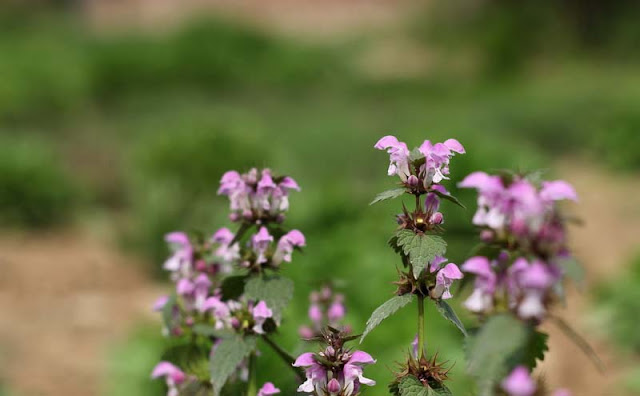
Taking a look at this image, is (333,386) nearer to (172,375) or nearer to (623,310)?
(172,375)

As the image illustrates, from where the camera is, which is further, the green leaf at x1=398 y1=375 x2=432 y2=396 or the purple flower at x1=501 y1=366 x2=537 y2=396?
the green leaf at x1=398 y1=375 x2=432 y2=396

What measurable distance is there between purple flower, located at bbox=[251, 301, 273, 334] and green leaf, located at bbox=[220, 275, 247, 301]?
52mm

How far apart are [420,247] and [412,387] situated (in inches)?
7.9

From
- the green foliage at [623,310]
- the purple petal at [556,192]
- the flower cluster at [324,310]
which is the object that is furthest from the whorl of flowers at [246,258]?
the green foliage at [623,310]

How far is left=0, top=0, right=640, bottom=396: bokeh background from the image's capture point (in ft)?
14.0

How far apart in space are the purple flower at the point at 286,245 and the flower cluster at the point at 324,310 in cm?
31

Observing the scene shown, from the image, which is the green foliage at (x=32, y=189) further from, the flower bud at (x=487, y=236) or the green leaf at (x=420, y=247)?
the flower bud at (x=487, y=236)

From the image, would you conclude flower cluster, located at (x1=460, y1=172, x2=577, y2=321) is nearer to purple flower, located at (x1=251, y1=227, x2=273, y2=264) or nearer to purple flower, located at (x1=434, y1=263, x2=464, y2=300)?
purple flower, located at (x1=434, y1=263, x2=464, y2=300)

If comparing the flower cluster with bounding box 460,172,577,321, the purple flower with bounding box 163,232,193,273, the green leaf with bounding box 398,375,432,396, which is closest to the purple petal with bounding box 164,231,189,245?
the purple flower with bounding box 163,232,193,273

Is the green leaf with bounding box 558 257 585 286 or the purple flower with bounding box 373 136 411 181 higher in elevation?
the purple flower with bounding box 373 136 411 181

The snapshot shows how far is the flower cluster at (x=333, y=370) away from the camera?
134cm

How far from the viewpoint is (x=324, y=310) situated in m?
1.94

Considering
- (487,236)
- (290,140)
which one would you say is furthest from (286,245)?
(290,140)

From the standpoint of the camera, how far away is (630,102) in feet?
31.2
